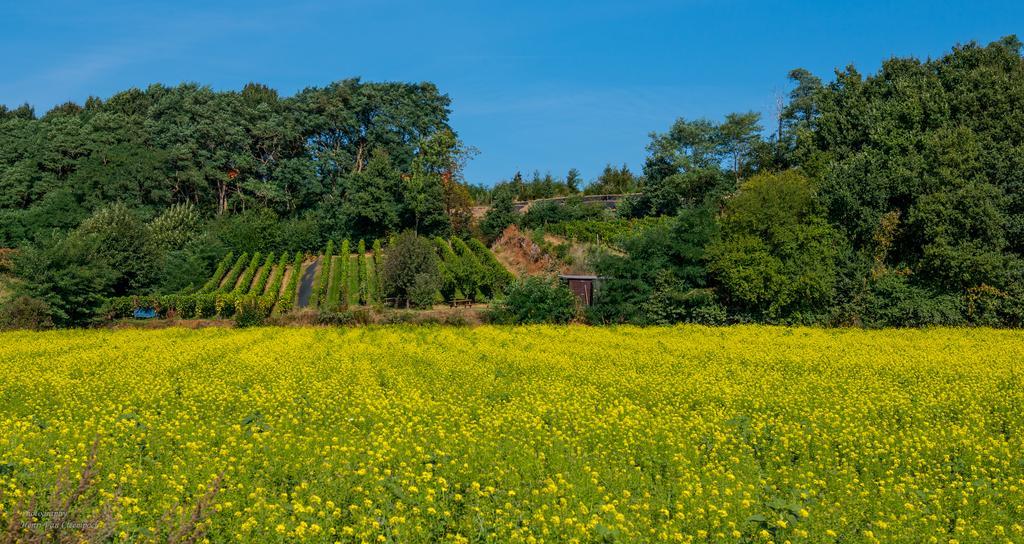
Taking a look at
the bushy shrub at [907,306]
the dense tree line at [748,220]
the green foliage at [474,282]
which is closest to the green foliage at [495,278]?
the green foliage at [474,282]

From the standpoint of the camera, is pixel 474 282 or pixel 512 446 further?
pixel 474 282

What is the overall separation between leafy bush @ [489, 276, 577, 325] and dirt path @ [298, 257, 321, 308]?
52.4 feet

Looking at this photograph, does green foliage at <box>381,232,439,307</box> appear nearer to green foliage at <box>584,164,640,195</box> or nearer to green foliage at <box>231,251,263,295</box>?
green foliage at <box>231,251,263,295</box>

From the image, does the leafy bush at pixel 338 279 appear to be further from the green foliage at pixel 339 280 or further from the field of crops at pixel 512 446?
the field of crops at pixel 512 446

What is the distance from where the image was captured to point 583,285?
34.5m

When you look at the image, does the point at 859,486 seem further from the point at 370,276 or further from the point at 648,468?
the point at 370,276

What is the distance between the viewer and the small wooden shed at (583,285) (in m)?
33.9

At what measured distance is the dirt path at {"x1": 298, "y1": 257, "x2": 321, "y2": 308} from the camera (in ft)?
144

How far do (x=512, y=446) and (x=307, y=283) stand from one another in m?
41.4

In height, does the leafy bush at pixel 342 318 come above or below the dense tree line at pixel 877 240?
below

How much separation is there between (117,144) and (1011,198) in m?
76.5

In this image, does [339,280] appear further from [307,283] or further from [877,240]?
[877,240]

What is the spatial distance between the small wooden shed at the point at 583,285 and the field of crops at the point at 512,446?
1397cm

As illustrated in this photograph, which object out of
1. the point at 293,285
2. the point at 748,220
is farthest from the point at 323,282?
the point at 748,220
